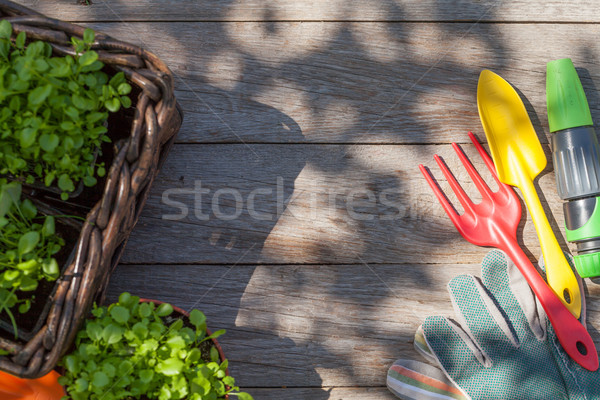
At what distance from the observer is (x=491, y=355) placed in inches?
42.6

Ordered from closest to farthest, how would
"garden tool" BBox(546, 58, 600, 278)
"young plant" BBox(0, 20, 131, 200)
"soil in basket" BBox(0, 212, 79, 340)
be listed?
"young plant" BBox(0, 20, 131, 200) → "soil in basket" BBox(0, 212, 79, 340) → "garden tool" BBox(546, 58, 600, 278)

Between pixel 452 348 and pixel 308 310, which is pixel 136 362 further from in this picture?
pixel 452 348

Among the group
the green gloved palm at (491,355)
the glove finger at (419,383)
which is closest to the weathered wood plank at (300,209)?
the green gloved palm at (491,355)

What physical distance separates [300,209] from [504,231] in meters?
0.47

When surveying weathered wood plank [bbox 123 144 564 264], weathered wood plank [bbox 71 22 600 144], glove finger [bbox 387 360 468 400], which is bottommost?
glove finger [bbox 387 360 468 400]

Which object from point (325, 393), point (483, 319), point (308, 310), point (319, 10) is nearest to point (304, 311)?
point (308, 310)

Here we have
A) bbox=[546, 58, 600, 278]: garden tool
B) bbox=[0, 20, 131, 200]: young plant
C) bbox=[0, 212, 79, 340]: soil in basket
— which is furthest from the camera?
bbox=[546, 58, 600, 278]: garden tool

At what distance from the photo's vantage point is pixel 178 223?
3.62ft

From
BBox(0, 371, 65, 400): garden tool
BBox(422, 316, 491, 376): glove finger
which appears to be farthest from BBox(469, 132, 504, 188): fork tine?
BBox(0, 371, 65, 400): garden tool

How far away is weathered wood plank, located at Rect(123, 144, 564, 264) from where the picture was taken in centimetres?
110

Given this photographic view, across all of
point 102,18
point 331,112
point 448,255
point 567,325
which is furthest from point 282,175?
point 567,325

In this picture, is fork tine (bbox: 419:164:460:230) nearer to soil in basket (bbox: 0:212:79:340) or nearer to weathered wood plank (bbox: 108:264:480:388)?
weathered wood plank (bbox: 108:264:480:388)

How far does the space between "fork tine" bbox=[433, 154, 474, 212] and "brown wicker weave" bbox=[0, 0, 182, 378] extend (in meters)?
0.65

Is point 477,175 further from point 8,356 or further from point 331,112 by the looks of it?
point 8,356
